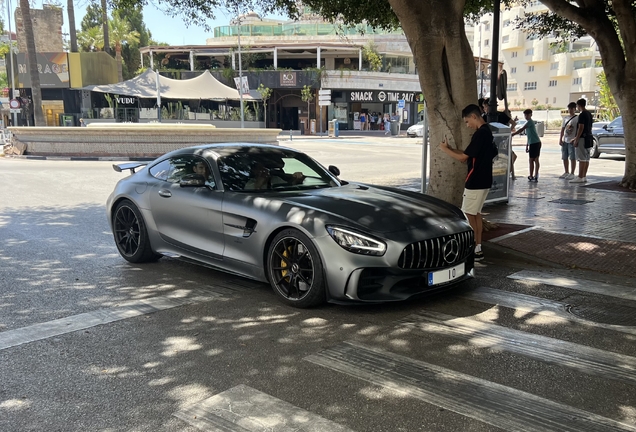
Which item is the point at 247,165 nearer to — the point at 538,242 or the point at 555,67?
the point at 538,242

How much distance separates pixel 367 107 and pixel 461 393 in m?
52.9

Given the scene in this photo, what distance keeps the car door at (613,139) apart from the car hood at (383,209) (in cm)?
1690

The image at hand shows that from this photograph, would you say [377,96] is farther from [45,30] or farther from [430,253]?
[430,253]

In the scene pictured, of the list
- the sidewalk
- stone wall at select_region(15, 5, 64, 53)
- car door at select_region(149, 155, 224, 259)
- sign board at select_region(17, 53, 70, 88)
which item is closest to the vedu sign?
sign board at select_region(17, 53, 70, 88)

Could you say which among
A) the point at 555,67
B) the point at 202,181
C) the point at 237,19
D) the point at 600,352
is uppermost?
the point at 555,67

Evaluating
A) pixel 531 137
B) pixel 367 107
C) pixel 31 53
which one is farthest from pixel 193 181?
pixel 367 107

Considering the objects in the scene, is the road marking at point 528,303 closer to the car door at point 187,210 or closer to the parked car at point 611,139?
the car door at point 187,210

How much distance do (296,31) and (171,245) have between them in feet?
178

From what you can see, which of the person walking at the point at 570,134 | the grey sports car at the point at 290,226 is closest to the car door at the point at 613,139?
the person walking at the point at 570,134

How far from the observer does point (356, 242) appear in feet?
15.7

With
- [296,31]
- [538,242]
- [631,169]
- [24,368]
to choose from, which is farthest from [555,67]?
[24,368]

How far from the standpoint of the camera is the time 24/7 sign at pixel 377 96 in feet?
174

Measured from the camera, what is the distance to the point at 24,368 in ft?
12.6

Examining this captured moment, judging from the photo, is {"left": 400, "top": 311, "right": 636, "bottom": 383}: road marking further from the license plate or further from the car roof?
the car roof
